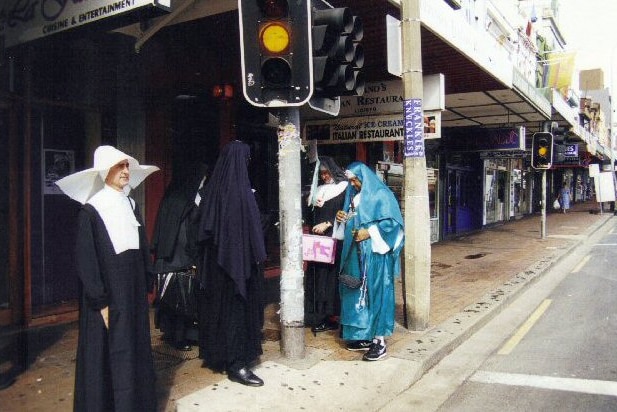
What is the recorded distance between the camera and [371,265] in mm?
5234

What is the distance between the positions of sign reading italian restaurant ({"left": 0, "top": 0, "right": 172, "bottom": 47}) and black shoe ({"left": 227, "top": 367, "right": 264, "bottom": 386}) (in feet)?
9.95

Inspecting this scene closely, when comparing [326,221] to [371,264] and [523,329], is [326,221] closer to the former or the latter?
[371,264]

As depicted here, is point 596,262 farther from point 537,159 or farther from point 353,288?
point 353,288

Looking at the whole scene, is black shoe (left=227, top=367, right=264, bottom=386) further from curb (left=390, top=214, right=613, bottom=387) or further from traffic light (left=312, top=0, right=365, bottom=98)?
traffic light (left=312, top=0, right=365, bottom=98)

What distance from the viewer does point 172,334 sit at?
→ 5434 millimetres

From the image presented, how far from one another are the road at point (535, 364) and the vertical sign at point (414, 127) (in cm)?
224

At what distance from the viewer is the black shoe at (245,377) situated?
14.5 ft

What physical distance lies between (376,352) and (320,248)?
1230 millimetres

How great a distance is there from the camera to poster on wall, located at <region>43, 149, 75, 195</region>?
6.34 meters

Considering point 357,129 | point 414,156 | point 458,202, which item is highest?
point 357,129

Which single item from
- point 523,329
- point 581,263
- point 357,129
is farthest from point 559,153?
point 523,329

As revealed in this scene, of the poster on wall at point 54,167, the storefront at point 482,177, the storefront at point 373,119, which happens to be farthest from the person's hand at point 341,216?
the storefront at point 482,177

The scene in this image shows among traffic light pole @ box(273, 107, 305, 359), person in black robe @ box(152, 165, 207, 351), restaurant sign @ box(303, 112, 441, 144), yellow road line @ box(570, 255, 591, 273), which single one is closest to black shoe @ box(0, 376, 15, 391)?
person in black robe @ box(152, 165, 207, 351)

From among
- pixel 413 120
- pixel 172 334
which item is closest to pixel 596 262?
pixel 413 120
